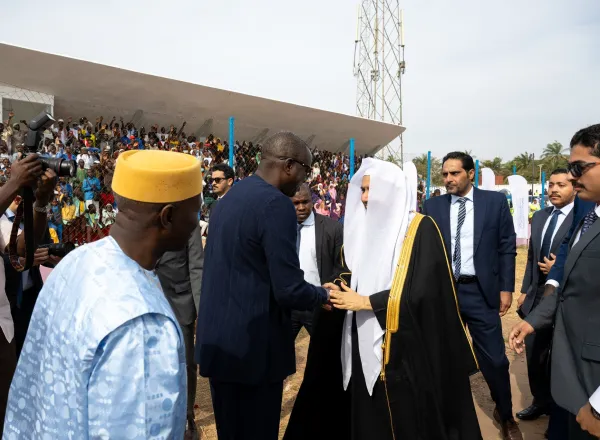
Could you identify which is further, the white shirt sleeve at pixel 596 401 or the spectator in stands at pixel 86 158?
the spectator in stands at pixel 86 158

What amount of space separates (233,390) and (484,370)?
2132 millimetres

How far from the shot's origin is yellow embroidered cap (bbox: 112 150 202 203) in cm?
118

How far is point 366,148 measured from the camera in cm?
2175

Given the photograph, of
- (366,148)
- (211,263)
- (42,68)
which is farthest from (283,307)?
(366,148)

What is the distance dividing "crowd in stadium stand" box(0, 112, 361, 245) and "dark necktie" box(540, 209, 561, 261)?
2.97 meters

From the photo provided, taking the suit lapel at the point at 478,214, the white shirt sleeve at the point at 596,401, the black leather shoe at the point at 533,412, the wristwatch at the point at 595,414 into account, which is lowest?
the black leather shoe at the point at 533,412

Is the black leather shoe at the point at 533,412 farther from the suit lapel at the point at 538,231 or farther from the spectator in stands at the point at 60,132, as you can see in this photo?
the spectator in stands at the point at 60,132

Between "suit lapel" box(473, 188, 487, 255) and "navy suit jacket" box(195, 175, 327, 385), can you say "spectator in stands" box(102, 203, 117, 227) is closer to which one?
"suit lapel" box(473, 188, 487, 255)

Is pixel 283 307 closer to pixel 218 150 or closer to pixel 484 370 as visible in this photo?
pixel 484 370

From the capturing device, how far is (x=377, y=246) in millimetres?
2479

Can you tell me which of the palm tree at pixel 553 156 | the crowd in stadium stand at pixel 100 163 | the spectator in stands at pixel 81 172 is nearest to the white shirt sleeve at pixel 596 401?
the crowd in stadium stand at pixel 100 163

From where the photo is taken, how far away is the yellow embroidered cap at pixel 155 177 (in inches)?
46.5

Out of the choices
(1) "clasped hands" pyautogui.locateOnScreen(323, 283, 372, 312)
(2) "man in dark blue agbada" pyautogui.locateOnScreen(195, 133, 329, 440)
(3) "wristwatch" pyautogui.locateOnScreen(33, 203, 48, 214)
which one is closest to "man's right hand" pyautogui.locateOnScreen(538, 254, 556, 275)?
(1) "clasped hands" pyautogui.locateOnScreen(323, 283, 372, 312)

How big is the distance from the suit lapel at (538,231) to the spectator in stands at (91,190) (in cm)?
813
